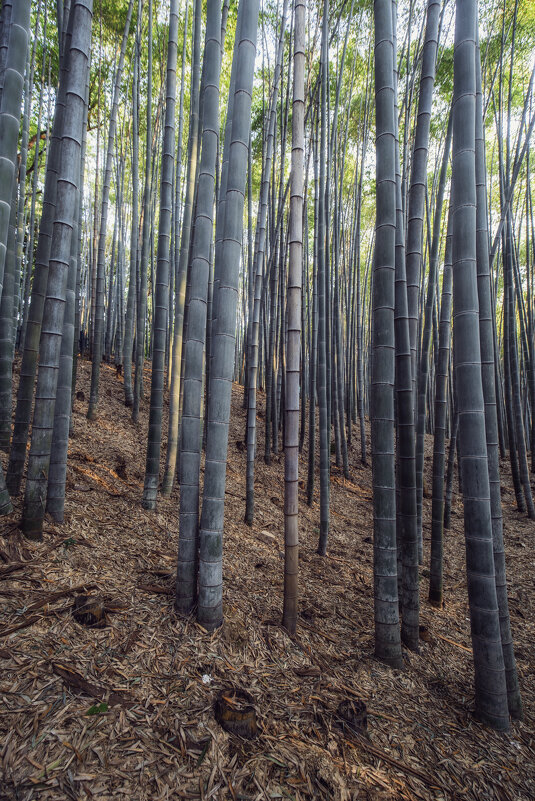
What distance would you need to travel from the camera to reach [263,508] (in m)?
3.94

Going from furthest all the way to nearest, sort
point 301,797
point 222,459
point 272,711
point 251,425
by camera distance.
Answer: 1. point 251,425
2. point 222,459
3. point 272,711
4. point 301,797

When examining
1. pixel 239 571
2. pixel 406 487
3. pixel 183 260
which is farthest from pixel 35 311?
pixel 406 487

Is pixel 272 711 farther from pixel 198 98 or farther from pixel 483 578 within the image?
pixel 198 98

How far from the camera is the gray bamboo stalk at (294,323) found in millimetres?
1766

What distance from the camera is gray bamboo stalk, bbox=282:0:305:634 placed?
1.77 metres

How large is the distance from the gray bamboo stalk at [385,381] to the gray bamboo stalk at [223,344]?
1.97 ft

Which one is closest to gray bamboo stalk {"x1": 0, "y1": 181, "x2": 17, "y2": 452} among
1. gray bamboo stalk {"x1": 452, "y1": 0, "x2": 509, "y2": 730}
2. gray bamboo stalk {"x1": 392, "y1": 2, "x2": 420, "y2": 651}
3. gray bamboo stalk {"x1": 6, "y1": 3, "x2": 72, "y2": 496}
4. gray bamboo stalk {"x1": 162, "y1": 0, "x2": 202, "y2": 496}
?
gray bamboo stalk {"x1": 6, "y1": 3, "x2": 72, "y2": 496}

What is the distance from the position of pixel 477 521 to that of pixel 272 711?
103 cm

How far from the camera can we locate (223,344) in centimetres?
161

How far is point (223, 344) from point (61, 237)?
82cm

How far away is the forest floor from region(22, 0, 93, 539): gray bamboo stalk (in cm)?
43

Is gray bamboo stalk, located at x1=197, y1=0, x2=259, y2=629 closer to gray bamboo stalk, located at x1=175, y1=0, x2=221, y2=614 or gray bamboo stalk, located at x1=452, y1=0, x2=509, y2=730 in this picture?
gray bamboo stalk, located at x1=175, y1=0, x2=221, y2=614

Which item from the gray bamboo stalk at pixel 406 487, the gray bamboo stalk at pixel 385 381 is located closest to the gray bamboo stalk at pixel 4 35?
the gray bamboo stalk at pixel 385 381

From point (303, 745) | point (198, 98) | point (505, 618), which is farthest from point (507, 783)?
point (198, 98)
